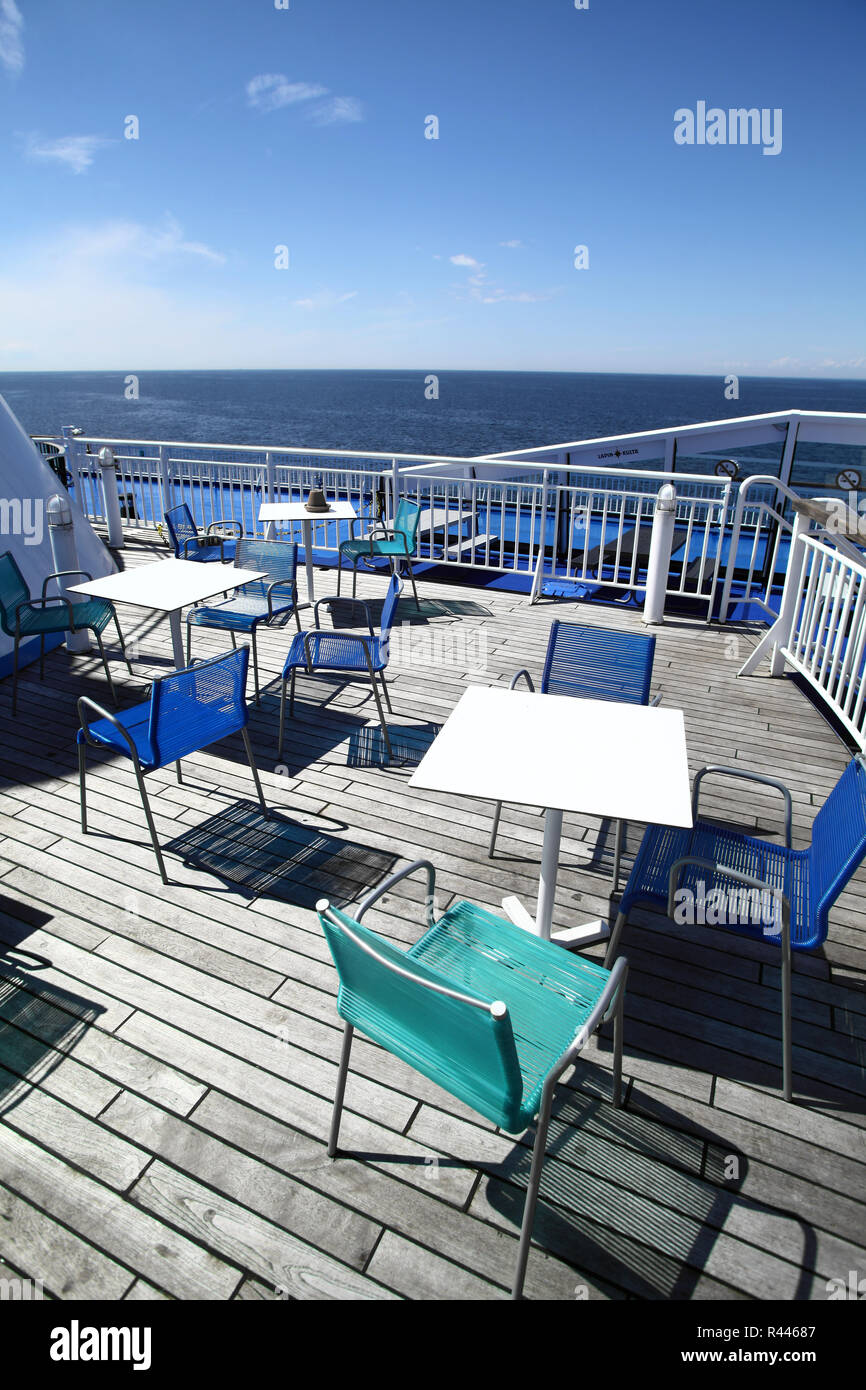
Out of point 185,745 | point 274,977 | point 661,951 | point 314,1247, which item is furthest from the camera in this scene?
point 185,745

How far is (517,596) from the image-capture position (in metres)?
7.12

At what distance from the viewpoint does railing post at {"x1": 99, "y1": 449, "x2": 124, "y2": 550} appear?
776 centimetres

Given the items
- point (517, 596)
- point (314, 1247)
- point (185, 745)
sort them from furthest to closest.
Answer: point (517, 596)
point (185, 745)
point (314, 1247)

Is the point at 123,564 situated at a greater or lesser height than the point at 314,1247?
greater

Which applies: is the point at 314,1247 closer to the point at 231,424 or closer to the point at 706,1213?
the point at 706,1213

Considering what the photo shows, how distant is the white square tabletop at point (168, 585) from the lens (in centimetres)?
396

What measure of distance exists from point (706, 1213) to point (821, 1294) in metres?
0.26

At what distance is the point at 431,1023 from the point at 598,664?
2296 millimetres

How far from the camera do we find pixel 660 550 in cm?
610

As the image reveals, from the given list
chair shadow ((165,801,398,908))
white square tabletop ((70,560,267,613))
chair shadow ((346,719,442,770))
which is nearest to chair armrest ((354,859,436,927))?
chair shadow ((165,801,398,908))

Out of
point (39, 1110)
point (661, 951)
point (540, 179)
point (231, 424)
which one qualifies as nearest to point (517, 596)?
point (661, 951)

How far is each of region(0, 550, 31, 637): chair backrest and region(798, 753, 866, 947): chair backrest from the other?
4518 mm

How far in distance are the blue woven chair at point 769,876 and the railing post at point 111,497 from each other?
7532 millimetres
